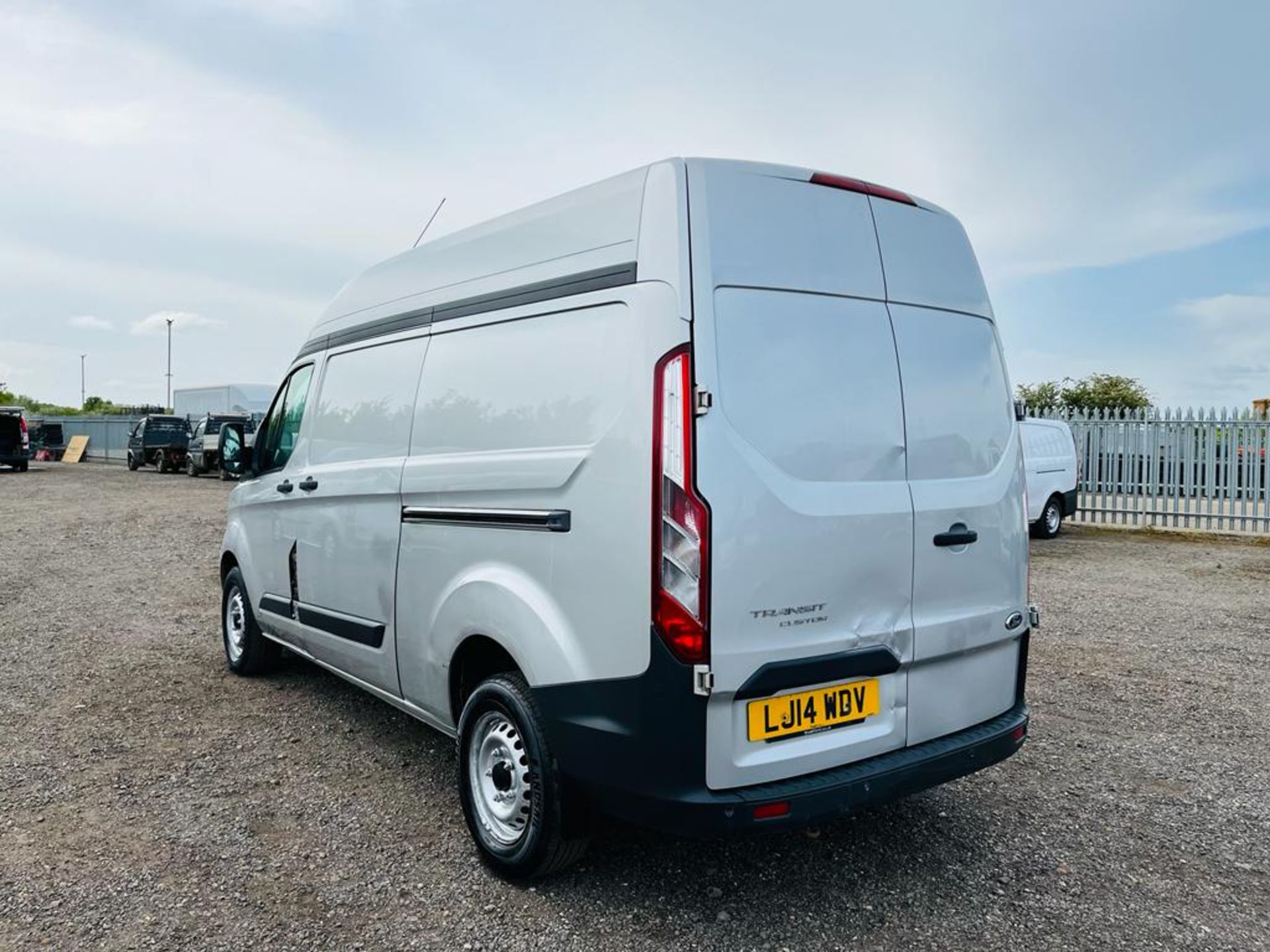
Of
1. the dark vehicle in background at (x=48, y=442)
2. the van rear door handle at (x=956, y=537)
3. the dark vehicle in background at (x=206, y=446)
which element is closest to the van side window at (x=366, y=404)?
the van rear door handle at (x=956, y=537)

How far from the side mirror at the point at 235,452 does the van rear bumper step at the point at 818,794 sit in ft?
12.1

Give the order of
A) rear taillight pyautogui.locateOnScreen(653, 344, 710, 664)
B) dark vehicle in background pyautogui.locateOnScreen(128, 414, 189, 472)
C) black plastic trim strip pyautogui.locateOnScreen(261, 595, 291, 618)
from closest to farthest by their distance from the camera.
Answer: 1. rear taillight pyautogui.locateOnScreen(653, 344, 710, 664)
2. black plastic trim strip pyautogui.locateOnScreen(261, 595, 291, 618)
3. dark vehicle in background pyautogui.locateOnScreen(128, 414, 189, 472)

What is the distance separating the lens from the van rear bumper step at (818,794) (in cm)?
266

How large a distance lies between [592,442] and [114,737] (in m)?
3.46

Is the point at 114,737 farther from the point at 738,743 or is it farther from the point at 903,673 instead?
the point at 903,673

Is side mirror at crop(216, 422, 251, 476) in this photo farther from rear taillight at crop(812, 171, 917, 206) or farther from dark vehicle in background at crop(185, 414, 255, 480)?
dark vehicle in background at crop(185, 414, 255, 480)

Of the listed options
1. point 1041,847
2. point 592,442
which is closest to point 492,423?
point 592,442

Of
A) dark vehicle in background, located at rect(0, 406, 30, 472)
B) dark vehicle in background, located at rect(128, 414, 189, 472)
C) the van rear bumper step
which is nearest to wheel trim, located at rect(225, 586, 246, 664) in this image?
the van rear bumper step

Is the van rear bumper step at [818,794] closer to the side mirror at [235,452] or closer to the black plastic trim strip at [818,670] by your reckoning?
the black plastic trim strip at [818,670]

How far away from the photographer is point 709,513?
2.64 m

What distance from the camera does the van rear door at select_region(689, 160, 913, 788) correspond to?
106 inches

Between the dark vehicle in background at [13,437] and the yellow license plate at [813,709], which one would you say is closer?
the yellow license plate at [813,709]

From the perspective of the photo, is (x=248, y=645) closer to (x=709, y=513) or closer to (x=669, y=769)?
(x=669, y=769)

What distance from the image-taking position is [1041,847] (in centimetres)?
354
